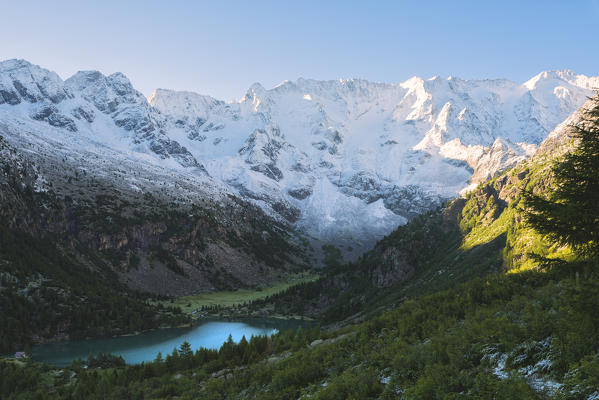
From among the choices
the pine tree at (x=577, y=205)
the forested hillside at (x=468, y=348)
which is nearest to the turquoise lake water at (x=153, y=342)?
the forested hillside at (x=468, y=348)

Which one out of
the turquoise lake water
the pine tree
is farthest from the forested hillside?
the turquoise lake water

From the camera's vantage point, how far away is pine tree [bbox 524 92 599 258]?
14.5 meters

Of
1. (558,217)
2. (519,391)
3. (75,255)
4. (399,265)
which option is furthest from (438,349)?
(75,255)

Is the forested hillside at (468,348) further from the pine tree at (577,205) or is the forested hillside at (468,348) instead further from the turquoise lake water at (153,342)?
the turquoise lake water at (153,342)

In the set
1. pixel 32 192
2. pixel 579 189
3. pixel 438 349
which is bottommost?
pixel 438 349

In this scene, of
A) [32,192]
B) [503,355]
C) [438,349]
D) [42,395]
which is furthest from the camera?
[32,192]

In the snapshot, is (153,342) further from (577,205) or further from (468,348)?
(577,205)

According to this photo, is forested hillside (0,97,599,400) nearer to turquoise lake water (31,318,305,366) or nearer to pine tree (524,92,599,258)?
pine tree (524,92,599,258)

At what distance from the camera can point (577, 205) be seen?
561 inches

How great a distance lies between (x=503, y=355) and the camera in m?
13.4

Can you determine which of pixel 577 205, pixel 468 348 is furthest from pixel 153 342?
pixel 577 205

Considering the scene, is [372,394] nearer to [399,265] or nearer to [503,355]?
[503,355]

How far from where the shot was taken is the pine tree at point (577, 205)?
47.7 ft

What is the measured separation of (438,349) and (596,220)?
794cm
